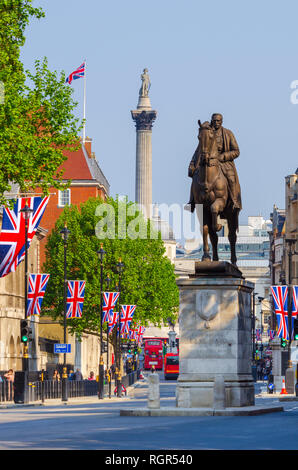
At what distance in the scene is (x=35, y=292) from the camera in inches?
2261

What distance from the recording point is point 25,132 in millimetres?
47500

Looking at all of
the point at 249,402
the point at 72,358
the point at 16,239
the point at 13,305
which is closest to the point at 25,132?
the point at 16,239

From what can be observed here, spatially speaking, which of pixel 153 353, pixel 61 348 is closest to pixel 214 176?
pixel 61 348

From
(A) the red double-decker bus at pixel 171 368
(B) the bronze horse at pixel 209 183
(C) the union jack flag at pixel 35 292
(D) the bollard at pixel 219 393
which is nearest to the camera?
(D) the bollard at pixel 219 393

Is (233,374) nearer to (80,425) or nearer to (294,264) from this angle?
(80,425)

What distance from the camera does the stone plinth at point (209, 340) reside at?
103 ft

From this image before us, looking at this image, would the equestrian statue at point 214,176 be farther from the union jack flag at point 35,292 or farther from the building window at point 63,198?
the building window at point 63,198

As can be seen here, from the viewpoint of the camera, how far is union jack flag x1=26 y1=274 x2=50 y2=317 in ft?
187

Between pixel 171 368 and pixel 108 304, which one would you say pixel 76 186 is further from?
pixel 108 304

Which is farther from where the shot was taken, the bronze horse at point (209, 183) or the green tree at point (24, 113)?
the green tree at point (24, 113)

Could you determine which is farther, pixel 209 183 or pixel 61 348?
pixel 61 348

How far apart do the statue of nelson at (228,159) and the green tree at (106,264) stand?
222 ft

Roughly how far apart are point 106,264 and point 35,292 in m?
46.9

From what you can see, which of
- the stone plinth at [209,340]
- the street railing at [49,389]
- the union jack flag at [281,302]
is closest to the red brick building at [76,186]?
the street railing at [49,389]
